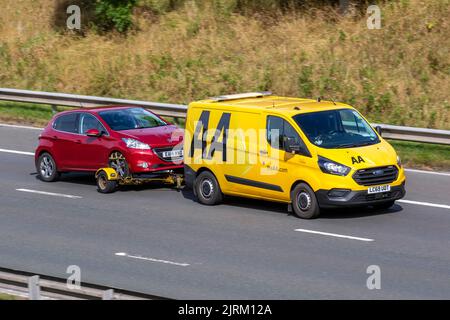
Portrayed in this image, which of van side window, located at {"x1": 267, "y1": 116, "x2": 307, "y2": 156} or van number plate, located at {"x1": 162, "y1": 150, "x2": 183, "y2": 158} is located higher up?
van side window, located at {"x1": 267, "y1": 116, "x2": 307, "y2": 156}

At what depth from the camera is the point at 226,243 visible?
15.0 m

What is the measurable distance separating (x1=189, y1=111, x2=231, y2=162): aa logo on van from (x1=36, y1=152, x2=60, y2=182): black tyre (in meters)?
3.78

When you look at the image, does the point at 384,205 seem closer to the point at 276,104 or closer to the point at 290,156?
the point at 290,156

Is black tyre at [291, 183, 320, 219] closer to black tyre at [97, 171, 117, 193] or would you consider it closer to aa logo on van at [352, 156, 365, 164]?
aa logo on van at [352, 156, 365, 164]

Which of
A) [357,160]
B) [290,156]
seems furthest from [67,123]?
[357,160]

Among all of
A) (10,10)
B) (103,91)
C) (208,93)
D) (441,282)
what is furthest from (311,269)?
(10,10)

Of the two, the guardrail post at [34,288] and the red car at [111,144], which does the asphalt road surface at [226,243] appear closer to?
the red car at [111,144]

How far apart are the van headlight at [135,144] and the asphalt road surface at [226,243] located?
92cm

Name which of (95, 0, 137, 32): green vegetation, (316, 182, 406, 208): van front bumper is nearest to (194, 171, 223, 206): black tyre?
(316, 182, 406, 208): van front bumper

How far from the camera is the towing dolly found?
18750 millimetres

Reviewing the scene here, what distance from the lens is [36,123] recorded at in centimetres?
2666

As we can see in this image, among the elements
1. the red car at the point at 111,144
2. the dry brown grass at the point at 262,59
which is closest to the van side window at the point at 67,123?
the red car at the point at 111,144

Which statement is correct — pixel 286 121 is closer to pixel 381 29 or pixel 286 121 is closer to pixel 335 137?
pixel 335 137

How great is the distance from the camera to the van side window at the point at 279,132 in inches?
651
